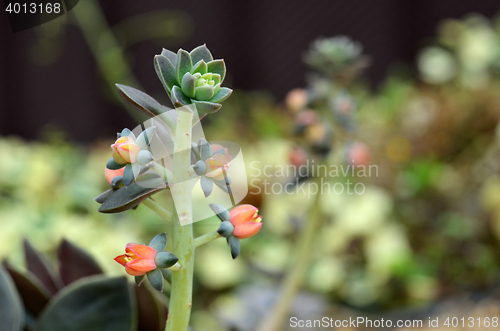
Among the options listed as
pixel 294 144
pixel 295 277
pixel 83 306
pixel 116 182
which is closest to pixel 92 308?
pixel 83 306

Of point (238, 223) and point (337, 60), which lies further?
point (337, 60)

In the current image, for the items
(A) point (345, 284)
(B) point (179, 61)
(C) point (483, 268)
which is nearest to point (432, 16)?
(C) point (483, 268)

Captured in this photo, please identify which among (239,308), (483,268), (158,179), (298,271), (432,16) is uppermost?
(158,179)

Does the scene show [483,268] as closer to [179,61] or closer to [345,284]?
[345,284]

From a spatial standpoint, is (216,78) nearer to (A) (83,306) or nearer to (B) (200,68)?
(B) (200,68)

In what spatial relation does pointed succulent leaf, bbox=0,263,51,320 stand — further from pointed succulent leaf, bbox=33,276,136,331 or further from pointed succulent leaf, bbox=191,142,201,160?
pointed succulent leaf, bbox=191,142,201,160
